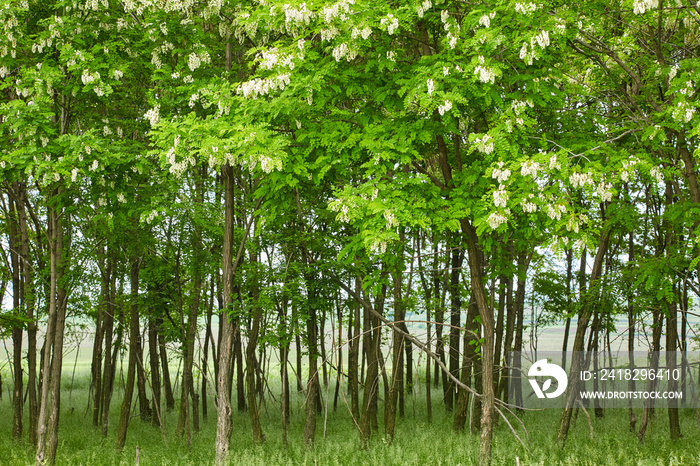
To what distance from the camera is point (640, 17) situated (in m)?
9.88

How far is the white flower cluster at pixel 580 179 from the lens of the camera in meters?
7.35

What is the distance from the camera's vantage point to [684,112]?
7758mm

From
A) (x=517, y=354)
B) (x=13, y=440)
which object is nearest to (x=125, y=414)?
(x=13, y=440)

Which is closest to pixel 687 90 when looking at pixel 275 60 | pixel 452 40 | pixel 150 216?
pixel 452 40

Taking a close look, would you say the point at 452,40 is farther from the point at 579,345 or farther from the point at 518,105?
the point at 579,345

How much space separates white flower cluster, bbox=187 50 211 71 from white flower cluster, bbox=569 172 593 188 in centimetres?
669

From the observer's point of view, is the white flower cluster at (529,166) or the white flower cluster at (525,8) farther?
the white flower cluster at (525,8)

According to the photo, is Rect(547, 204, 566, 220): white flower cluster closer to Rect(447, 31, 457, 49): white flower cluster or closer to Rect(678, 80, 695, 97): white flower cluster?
Rect(678, 80, 695, 97): white flower cluster

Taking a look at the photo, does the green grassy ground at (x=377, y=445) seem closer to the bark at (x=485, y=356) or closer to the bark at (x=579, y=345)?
the bark at (x=579, y=345)

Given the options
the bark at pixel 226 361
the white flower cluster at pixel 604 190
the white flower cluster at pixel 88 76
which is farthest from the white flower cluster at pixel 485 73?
the white flower cluster at pixel 88 76

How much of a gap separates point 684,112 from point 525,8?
247 cm

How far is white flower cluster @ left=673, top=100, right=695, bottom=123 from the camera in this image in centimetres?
770

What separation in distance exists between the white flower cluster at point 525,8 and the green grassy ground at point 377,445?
658 cm

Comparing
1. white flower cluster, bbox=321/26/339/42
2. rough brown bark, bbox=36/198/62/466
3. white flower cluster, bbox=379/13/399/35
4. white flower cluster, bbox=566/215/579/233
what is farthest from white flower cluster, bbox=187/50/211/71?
white flower cluster, bbox=566/215/579/233
